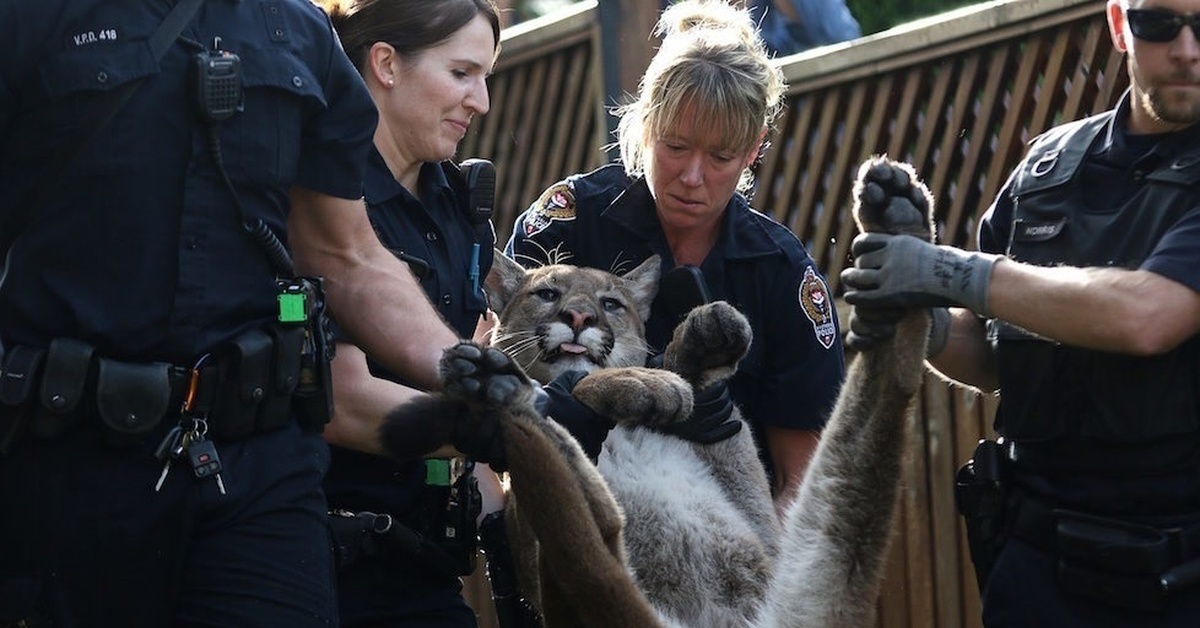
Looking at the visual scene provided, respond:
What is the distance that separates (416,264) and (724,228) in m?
1.12

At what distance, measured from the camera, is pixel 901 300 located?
4.26 meters

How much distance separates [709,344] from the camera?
15.6 feet

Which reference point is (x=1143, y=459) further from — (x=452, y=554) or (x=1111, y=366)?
(x=452, y=554)

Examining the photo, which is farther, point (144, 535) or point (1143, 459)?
point (1143, 459)

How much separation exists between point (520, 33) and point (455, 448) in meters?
5.80

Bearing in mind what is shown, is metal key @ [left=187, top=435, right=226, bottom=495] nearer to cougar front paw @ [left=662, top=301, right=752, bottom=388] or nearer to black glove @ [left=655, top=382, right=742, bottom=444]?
black glove @ [left=655, top=382, right=742, bottom=444]

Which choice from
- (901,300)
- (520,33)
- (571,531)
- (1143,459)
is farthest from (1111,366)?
(520,33)

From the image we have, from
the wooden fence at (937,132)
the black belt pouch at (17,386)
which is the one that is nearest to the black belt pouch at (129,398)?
the black belt pouch at (17,386)

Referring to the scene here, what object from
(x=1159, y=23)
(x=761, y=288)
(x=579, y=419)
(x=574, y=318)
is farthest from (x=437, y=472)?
(x=1159, y=23)

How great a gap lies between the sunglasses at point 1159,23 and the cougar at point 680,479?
2.28 ft

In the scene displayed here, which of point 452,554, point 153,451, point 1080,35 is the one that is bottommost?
point 452,554

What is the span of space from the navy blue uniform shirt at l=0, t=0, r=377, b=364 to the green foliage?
394 inches

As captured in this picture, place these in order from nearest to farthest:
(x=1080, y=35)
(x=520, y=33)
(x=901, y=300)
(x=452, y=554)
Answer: (x=901, y=300), (x=452, y=554), (x=1080, y=35), (x=520, y=33)

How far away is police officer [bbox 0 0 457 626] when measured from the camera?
3.38 metres
